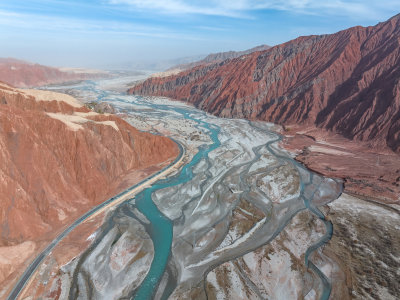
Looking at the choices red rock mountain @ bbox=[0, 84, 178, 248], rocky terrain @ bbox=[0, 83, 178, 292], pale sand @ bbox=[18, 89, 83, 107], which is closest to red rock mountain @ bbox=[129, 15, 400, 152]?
rocky terrain @ bbox=[0, 83, 178, 292]

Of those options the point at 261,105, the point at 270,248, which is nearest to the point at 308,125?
the point at 261,105

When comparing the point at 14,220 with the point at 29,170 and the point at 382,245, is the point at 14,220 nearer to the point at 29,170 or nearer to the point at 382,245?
the point at 29,170

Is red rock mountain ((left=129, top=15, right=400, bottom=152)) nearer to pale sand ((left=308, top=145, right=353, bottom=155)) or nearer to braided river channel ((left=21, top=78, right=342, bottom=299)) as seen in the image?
pale sand ((left=308, top=145, right=353, bottom=155))

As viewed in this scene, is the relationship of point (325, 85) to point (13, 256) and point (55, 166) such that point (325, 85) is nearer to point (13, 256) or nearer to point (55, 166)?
point (55, 166)

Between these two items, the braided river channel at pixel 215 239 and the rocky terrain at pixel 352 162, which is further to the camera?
the rocky terrain at pixel 352 162

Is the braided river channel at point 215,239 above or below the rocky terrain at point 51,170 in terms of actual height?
below

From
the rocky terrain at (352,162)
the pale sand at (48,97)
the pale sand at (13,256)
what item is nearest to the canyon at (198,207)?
the pale sand at (13,256)

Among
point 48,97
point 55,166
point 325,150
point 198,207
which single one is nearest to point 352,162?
point 325,150

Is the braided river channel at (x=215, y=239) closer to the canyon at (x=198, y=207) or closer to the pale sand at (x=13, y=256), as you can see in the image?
the canyon at (x=198, y=207)
